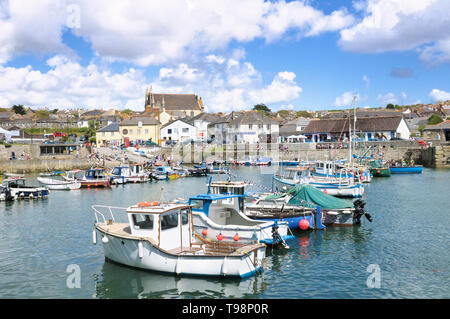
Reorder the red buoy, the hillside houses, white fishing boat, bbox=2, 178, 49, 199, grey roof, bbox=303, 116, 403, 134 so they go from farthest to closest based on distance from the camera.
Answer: grey roof, bbox=303, 116, 403, 134 → the hillside houses → white fishing boat, bbox=2, 178, 49, 199 → the red buoy

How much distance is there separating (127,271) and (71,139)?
281ft

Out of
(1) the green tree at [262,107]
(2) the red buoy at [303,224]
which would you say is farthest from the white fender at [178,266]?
(1) the green tree at [262,107]

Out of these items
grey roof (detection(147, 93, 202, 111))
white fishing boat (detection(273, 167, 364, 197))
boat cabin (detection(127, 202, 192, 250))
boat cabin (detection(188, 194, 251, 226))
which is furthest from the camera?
grey roof (detection(147, 93, 202, 111))

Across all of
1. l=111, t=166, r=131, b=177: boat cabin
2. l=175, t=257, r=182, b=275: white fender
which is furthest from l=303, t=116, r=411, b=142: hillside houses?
l=175, t=257, r=182, b=275: white fender

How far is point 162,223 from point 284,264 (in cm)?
627

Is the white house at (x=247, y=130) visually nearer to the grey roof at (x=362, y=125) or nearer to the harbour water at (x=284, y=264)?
the grey roof at (x=362, y=125)

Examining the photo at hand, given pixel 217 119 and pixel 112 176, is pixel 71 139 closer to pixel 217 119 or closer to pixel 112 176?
pixel 217 119

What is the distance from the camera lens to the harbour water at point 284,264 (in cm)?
1588

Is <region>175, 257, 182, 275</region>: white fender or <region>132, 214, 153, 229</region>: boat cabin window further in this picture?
<region>132, 214, 153, 229</region>: boat cabin window

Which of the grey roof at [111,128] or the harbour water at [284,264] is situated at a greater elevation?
the grey roof at [111,128]

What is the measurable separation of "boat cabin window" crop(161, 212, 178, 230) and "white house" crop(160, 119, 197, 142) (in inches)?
3152

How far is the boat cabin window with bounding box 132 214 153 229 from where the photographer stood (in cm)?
1767

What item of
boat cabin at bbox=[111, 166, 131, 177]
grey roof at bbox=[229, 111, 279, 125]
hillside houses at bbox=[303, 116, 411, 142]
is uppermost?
grey roof at bbox=[229, 111, 279, 125]

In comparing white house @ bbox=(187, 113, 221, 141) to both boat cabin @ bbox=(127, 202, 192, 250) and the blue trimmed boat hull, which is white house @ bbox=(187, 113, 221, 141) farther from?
boat cabin @ bbox=(127, 202, 192, 250)
